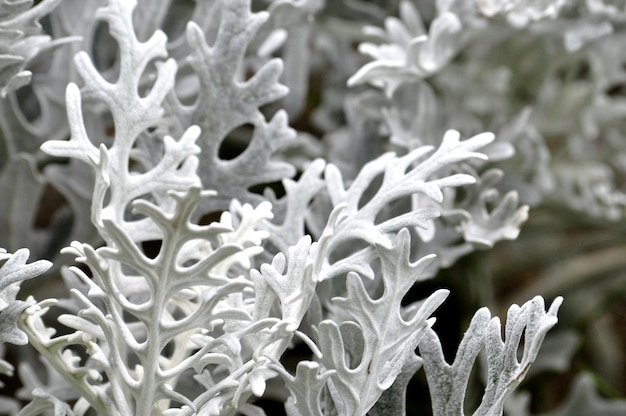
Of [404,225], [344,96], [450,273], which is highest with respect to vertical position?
[404,225]

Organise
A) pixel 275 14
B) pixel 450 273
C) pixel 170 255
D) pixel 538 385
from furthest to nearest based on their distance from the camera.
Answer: pixel 538 385, pixel 450 273, pixel 275 14, pixel 170 255

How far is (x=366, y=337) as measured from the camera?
1.62 ft

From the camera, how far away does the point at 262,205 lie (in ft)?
1.71

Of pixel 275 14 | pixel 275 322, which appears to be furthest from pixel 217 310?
pixel 275 14

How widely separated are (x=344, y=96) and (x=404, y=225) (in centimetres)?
45

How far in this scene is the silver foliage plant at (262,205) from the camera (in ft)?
→ 1.52

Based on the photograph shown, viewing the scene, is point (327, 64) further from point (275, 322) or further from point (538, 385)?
point (275, 322)

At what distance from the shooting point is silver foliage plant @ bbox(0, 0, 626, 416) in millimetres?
465

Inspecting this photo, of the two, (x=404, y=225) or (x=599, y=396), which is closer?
(x=404, y=225)

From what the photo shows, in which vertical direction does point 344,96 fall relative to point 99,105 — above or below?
below

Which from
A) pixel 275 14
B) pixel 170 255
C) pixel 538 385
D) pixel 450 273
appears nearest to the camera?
pixel 170 255

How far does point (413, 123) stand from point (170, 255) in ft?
1.22

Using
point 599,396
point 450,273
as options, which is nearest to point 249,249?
point 450,273

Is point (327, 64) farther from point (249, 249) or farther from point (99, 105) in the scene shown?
point (249, 249)
